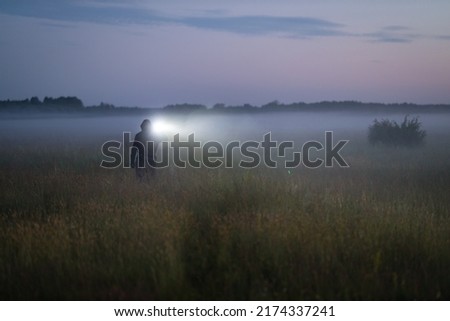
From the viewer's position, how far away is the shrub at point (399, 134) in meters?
20.3

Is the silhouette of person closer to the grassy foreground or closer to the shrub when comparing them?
the grassy foreground

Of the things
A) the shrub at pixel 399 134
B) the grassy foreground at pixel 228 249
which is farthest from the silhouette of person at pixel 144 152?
the shrub at pixel 399 134

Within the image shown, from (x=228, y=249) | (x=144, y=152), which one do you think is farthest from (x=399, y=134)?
(x=228, y=249)

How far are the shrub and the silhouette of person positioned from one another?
14.3m

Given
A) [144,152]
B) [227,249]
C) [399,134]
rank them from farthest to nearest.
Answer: [399,134] < [144,152] < [227,249]

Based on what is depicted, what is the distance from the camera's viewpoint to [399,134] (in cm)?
2045

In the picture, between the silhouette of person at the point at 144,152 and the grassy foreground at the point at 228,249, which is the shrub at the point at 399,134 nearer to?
the grassy foreground at the point at 228,249

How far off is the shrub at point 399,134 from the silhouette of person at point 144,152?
1435 centimetres

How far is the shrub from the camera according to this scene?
20.3 meters

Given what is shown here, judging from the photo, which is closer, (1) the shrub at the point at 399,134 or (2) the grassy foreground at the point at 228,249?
(2) the grassy foreground at the point at 228,249

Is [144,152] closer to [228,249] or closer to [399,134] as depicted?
[228,249]

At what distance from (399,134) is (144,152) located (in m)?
14.9
